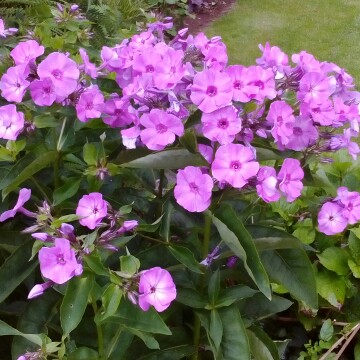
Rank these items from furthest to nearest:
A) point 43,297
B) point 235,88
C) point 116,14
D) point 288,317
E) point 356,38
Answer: point 356,38 → point 116,14 → point 288,317 → point 43,297 → point 235,88

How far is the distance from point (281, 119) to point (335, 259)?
89 cm

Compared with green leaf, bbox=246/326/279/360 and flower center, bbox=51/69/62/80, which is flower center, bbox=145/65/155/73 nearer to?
flower center, bbox=51/69/62/80

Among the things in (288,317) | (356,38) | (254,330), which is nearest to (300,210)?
(288,317)

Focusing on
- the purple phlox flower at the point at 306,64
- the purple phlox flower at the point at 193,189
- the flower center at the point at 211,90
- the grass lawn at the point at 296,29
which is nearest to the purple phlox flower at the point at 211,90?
the flower center at the point at 211,90

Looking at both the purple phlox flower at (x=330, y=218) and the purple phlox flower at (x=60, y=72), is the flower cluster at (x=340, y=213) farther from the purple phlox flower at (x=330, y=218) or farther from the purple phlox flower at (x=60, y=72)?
the purple phlox flower at (x=60, y=72)

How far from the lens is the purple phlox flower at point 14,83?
1229mm

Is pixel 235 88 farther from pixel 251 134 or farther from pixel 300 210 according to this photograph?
pixel 300 210

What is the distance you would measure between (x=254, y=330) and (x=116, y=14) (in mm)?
2785

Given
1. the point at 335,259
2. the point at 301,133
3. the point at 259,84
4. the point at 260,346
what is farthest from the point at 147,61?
the point at 335,259

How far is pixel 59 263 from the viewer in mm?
1034

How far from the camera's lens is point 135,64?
1.23 metres

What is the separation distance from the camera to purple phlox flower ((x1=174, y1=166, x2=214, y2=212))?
108cm

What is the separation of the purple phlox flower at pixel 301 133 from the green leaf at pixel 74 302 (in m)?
0.45

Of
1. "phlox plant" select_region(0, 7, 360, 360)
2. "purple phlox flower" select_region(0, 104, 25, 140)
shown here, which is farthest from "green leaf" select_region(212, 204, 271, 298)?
"purple phlox flower" select_region(0, 104, 25, 140)
